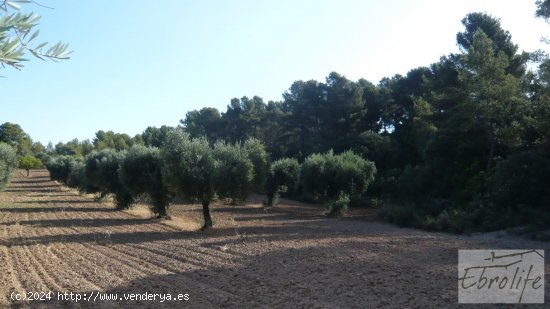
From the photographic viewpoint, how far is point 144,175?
94.8ft

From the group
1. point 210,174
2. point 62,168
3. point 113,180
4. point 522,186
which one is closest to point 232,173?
point 210,174

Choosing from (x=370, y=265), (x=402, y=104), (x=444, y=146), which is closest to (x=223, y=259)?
(x=370, y=265)

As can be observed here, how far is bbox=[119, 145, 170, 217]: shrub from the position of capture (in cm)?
2881

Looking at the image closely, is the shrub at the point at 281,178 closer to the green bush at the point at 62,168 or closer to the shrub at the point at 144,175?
the shrub at the point at 144,175

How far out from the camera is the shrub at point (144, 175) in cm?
2881

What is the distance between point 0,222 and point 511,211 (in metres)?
27.2

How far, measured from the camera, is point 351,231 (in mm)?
23219

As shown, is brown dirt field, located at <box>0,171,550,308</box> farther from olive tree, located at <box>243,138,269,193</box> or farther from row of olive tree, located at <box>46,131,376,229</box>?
olive tree, located at <box>243,138,269,193</box>

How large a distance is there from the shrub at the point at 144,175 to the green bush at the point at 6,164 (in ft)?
27.1

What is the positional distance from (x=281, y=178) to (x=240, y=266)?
28312 mm

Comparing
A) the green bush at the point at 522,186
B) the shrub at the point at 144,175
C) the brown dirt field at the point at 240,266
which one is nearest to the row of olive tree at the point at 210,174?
the shrub at the point at 144,175

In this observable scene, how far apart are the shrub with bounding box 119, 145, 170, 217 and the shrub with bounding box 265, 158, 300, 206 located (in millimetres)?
13056

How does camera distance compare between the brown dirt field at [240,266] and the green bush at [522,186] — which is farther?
the green bush at [522,186]

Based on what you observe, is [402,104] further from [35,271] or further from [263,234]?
[35,271]
